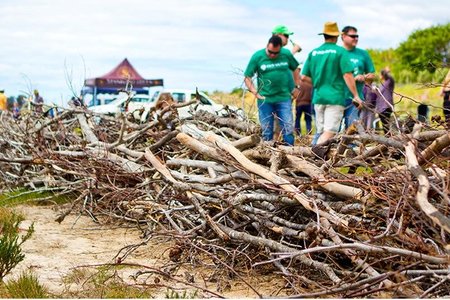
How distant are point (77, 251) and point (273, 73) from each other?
Result: 5421 millimetres

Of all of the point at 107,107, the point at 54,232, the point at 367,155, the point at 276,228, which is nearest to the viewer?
the point at 276,228

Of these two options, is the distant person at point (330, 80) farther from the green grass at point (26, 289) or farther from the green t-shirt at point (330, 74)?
the green grass at point (26, 289)

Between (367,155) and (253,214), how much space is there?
963 mm

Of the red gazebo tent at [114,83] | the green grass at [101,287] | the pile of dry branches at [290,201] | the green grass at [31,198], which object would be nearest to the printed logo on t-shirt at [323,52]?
the pile of dry branches at [290,201]

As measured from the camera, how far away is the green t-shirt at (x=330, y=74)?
10648mm

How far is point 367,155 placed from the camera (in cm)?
593

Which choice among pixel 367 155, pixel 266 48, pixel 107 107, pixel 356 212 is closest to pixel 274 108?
pixel 266 48

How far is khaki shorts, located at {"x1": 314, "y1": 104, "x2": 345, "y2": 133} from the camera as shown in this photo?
10.5 m

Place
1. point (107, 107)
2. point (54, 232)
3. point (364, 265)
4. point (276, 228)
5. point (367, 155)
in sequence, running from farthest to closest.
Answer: point (107, 107)
point (54, 232)
point (367, 155)
point (276, 228)
point (364, 265)

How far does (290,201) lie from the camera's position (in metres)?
5.52

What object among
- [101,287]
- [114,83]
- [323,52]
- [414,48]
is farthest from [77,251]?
[414,48]

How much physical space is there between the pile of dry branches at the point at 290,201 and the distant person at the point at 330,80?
8.68ft

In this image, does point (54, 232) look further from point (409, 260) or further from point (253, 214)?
point (409, 260)

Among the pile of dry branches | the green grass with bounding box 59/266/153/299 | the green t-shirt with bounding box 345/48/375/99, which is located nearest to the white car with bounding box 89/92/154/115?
the pile of dry branches
